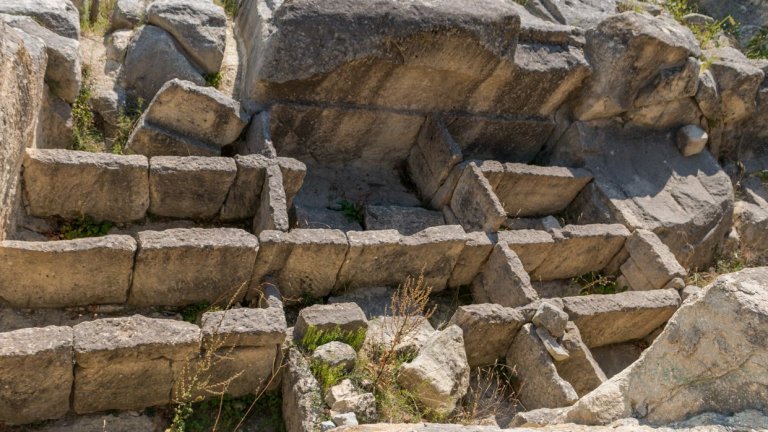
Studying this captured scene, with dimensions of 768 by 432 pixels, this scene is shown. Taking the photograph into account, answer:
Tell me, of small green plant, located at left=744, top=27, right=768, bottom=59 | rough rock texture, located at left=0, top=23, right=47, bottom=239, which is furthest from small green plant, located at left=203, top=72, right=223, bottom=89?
small green plant, located at left=744, top=27, right=768, bottom=59

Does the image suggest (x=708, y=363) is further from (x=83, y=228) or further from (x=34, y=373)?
(x=83, y=228)

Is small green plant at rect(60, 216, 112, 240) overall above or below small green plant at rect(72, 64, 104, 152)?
below

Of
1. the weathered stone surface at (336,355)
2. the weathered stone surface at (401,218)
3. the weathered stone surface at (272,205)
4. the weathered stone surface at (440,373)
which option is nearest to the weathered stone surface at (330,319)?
the weathered stone surface at (336,355)

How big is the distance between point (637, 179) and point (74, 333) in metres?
8.09

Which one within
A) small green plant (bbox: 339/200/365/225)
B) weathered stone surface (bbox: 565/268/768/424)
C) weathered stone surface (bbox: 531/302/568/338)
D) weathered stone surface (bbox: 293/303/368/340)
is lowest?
small green plant (bbox: 339/200/365/225)

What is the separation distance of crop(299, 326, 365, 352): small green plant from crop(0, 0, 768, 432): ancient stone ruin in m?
0.03

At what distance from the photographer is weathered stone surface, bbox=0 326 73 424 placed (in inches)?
201

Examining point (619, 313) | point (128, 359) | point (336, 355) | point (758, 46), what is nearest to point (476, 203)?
point (619, 313)

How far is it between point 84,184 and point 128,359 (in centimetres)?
220

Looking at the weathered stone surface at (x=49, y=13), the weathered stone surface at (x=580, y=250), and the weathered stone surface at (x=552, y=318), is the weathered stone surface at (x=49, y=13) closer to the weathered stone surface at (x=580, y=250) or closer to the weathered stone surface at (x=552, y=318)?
the weathered stone surface at (x=552, y=318)

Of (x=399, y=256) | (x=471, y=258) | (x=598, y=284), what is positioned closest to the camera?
(x=399, y=256)

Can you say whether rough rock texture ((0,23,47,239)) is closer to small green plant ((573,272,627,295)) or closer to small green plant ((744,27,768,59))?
small green plant ((573,272,627,295))

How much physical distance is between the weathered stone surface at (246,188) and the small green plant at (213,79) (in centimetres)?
177

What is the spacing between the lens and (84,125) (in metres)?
8.06
